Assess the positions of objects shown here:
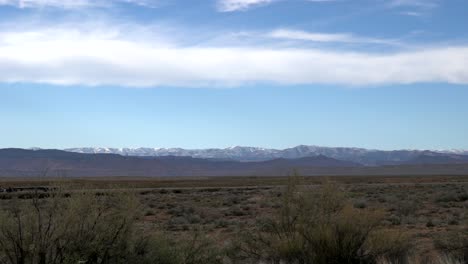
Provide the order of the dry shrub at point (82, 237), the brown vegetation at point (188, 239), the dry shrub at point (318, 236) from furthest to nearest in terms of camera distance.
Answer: the dry shrub at point (318, 236) < the brown vegetation at point (188, 239) < the dry shrub at point (82, 237)

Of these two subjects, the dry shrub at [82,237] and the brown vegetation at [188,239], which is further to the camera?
the brown vegetation at [188,239]

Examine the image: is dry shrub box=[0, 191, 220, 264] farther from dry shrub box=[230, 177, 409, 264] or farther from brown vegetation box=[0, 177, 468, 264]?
dry shrub box=[230, 177, 409, 264]

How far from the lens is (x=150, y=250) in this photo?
12273 mm

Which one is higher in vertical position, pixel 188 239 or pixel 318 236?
pixel 318 236

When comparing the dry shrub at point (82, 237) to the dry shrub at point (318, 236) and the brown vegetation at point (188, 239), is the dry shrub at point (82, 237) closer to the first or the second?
the brown vegetation at point (188, 239)

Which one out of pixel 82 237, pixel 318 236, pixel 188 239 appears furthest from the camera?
pixel 188 239

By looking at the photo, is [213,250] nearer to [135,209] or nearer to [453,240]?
[135,209]

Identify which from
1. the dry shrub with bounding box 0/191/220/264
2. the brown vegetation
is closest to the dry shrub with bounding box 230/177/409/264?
the brown vegetation

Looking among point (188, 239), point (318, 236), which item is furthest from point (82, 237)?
point (318, 236)

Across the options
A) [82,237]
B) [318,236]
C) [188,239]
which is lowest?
[188,239]

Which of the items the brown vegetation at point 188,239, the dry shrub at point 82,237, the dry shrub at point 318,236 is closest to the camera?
the dry shrub at point 82,237

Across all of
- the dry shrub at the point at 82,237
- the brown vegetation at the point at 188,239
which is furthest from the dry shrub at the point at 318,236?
the dry shrub at the point at 82,237

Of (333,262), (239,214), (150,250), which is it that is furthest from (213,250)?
(239,214)

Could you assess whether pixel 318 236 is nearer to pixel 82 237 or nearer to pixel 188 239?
pixel 188 239
